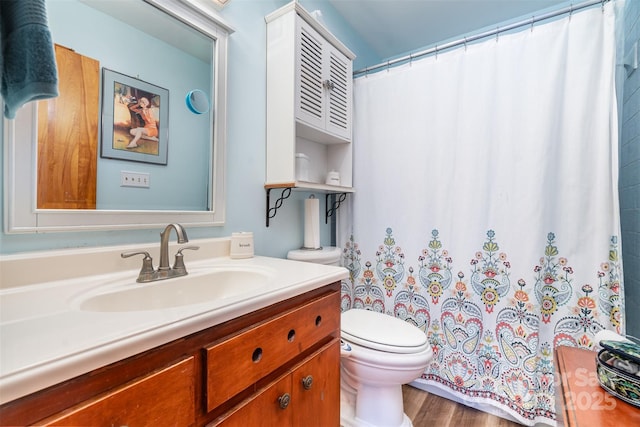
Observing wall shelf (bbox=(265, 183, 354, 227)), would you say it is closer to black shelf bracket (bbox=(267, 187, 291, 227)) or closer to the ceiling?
black shelf bracket (bbox=(267, 187, 291, 227))

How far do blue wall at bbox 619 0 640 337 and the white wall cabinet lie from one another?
1.41 metres

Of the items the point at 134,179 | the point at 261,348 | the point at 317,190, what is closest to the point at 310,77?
the point at 317,190

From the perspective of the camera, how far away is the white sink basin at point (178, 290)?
2.36ft

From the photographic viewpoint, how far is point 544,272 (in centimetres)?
134

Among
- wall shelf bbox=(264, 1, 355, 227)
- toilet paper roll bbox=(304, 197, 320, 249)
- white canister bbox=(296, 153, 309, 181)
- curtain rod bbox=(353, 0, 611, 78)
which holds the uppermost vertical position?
curtain rod bbox=(353, 0, 611, 78)

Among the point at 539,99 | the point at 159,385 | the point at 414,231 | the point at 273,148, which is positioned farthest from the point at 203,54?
the point at 539,99

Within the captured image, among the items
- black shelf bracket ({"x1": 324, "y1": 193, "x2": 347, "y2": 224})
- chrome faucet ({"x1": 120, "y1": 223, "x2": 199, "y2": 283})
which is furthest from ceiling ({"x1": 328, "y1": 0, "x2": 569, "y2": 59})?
chrome faucet ({"x1": 120, "y1": 223, "x2": 199, "y2": 283})

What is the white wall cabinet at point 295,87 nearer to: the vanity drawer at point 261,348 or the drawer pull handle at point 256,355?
the vanity drawer at point 261,348

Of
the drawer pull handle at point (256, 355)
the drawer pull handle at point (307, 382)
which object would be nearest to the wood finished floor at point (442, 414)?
the drawer pull handle at point (307, 382)

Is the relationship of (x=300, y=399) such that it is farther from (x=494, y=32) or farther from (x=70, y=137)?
(x=494, y=32)

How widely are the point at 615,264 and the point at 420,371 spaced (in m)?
0.94

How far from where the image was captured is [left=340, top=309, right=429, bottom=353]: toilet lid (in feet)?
3.88

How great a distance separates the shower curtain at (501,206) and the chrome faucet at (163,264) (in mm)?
1162

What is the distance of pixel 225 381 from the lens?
1.91 ft
